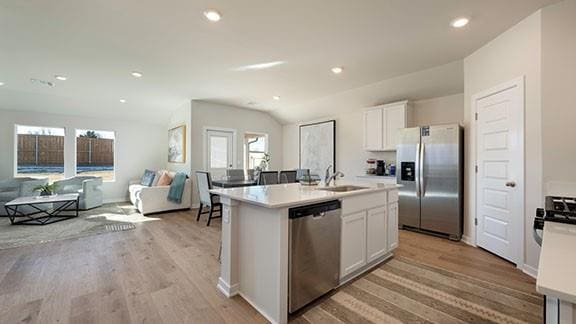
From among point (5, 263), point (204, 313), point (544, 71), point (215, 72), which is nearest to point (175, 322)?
point (204, 313)

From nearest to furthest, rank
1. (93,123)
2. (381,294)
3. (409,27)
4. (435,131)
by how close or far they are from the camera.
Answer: (381,294) < (409,27) < (435,131) < (93,123)

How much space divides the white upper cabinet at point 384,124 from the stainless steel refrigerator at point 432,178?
0.53 meters

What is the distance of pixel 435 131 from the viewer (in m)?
3.58

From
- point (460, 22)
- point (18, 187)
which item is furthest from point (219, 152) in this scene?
point (460, 22)

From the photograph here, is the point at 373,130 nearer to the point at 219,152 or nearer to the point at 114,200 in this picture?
the point at 219,152

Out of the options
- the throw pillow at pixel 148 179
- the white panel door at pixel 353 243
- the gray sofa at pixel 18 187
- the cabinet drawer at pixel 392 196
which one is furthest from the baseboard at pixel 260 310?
the gray sofa at pixel 18 187

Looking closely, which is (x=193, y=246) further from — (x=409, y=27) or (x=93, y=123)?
(x=93, y=123)

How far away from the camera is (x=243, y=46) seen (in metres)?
2.93

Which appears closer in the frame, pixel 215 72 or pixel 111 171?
pixel 215 72

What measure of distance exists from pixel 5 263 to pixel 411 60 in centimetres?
563

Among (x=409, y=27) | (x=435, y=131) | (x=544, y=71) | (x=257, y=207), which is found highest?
(x=409, y=27)

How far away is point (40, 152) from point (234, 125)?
4.71 m

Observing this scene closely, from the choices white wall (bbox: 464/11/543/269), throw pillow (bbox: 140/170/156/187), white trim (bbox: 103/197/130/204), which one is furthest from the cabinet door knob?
white trim (bbox: 103/197/130/204)

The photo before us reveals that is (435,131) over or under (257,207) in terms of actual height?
over
